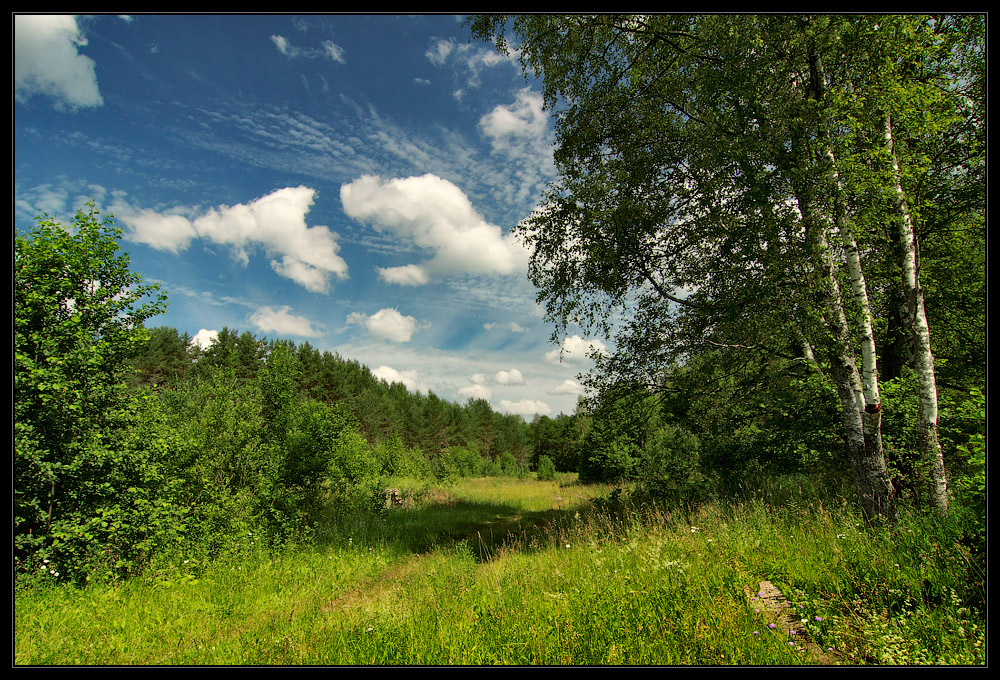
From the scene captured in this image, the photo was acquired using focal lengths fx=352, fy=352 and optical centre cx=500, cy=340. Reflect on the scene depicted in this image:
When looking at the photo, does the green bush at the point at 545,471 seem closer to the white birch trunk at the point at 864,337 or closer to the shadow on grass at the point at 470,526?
A: the shadow on grass at the point at 470,526

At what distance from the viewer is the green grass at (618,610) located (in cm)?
294

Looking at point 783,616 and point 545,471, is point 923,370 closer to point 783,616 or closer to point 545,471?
point 783,616

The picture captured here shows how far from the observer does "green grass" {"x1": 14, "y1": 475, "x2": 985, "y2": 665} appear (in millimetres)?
2938

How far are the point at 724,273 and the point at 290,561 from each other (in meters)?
11.2

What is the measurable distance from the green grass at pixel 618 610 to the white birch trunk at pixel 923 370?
739 mm

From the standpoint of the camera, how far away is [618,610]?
3.46 meters

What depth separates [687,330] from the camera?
7.04 meters

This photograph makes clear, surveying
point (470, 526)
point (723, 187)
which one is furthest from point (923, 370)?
point (470, 526)

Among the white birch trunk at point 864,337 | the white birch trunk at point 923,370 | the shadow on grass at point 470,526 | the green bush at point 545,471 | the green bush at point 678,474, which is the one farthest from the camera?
the green bush at point 545,471

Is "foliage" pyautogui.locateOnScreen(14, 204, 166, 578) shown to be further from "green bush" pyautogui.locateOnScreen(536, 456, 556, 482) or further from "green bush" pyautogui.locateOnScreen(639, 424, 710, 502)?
"green bush" pyautogui.locateOnScreen(536, 456, 556, 482)

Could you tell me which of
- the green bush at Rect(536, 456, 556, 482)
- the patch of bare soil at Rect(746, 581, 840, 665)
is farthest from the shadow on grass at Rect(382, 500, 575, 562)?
the green bush at Rect(536, 456, 556, 482)

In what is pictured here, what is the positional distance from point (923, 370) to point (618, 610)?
5219 mm

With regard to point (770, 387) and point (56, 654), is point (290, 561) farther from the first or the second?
point (770, 387)

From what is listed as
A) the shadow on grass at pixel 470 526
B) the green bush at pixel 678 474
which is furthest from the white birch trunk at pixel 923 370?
the shadow on grass at pixel 470 526
